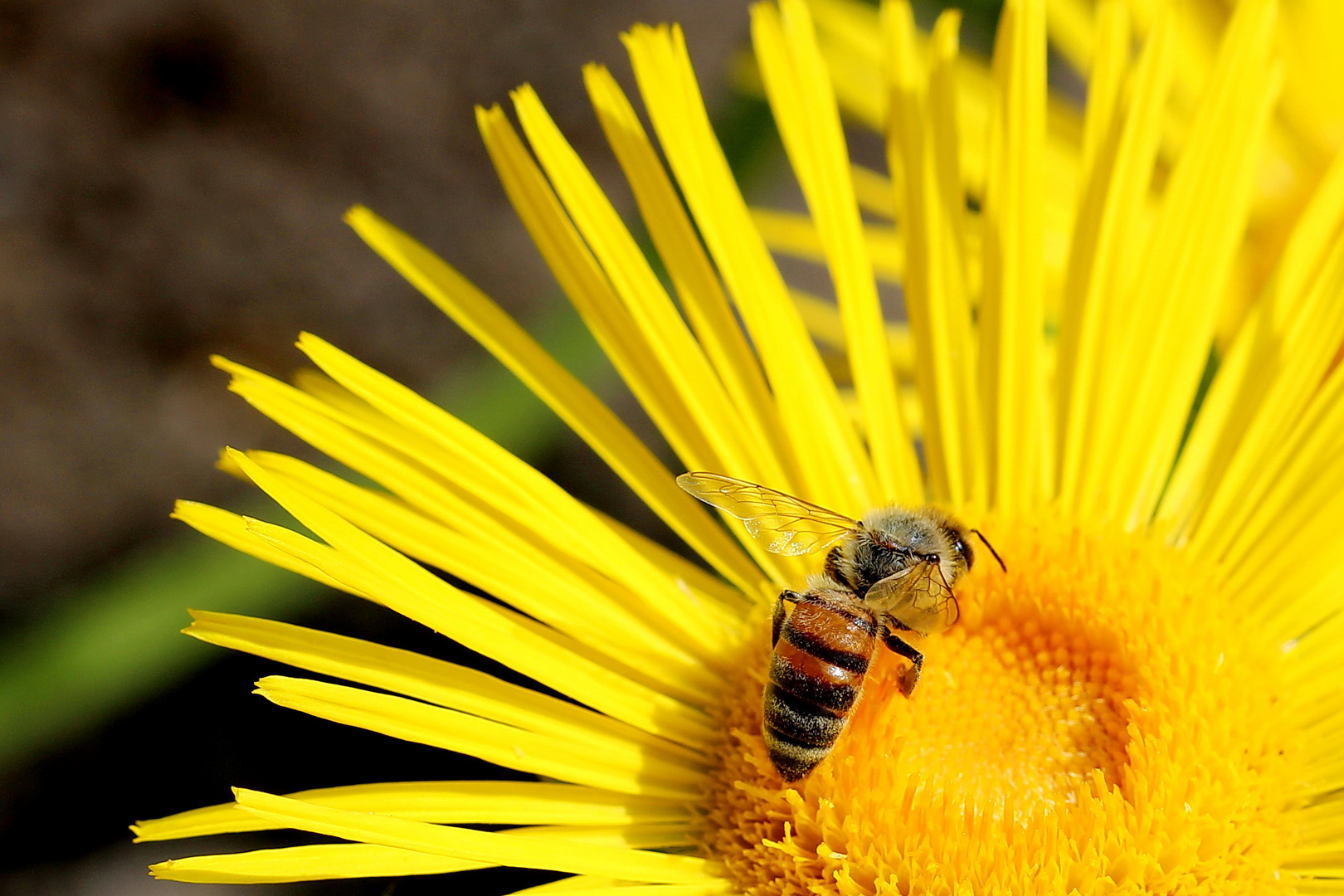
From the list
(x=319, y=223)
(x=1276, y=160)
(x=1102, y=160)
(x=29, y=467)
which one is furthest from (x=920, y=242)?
(x=29, y=467)

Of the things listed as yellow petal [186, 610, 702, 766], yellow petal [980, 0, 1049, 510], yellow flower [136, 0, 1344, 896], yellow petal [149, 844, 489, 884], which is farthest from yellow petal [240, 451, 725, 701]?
yellow petal [980, 0, 1049, 510]

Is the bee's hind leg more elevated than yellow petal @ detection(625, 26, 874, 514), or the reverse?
yellow petal @ detection(625, 26, 874, 514)

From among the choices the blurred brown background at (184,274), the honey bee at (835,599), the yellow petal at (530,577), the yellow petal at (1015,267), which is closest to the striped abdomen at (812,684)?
the honey bee at (835,599)

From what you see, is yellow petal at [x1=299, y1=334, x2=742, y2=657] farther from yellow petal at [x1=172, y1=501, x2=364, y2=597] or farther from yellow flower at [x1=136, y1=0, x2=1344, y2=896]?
yellow petal at [x1=172, y1=501, x2=364, y2=597]

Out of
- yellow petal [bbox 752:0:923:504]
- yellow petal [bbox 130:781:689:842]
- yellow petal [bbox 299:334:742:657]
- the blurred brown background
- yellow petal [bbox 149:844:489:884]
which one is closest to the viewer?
yellow petal [bbox 149:844:489:884]

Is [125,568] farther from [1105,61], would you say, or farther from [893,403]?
[1105,61]

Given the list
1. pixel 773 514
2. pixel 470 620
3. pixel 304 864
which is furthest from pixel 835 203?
pixel 304 864
